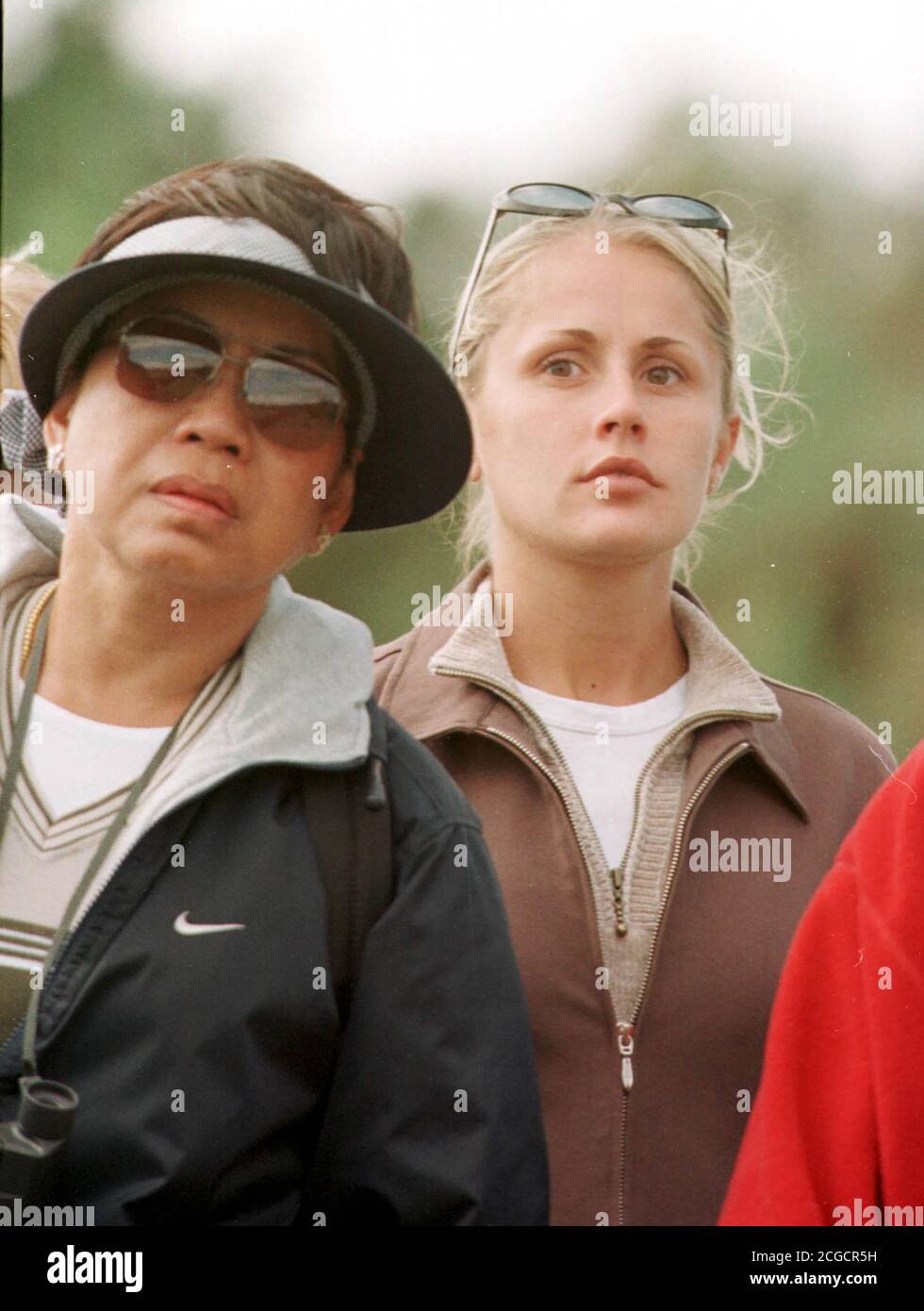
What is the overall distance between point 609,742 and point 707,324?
66cm

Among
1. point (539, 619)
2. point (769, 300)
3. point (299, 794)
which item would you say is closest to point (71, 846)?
point (299, 794)

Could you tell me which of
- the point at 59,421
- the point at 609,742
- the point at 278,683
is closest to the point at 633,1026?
the point at 609,742

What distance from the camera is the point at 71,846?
230cm

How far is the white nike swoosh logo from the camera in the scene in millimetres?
2232

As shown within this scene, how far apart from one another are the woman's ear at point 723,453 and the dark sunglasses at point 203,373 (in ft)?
2.10

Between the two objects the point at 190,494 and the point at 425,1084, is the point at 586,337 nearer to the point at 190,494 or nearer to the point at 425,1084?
the point at 190,494

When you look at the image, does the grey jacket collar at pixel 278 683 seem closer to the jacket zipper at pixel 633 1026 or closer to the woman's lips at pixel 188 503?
the woman's lips at pixel 188 503

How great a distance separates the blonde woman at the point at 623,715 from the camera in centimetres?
239

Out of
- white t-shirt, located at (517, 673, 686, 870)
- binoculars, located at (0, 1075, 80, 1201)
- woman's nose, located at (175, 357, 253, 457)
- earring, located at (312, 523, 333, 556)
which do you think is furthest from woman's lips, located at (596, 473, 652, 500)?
binoculars, located at (0, 1075, 80, 1201)

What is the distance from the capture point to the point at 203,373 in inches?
91.1

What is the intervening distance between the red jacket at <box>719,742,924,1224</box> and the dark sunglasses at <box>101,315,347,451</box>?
1.01m

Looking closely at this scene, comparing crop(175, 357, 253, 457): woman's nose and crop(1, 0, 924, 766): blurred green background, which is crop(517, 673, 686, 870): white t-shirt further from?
crop(175, 357, 253, 457): woman's nose
